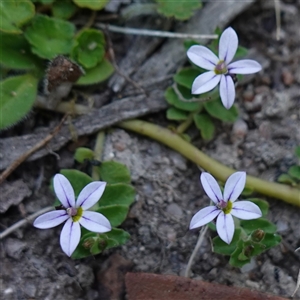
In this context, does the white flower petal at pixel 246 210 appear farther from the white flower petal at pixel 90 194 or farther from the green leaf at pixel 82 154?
the green leaf at pixel 82 154

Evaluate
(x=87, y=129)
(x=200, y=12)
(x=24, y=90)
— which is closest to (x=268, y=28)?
(x=200, y=12)

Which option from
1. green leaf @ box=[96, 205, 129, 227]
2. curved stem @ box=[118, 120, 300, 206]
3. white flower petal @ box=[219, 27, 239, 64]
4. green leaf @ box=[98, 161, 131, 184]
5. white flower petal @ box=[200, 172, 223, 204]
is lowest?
green leaf @ box=[96, 205, 129, 227]

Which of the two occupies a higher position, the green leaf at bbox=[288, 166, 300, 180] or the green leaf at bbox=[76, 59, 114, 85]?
the green leaf at bbox=[76, 59, 114, 85]

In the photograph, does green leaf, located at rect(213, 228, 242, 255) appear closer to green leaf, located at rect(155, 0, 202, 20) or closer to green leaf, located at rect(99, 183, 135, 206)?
green leaf, located at rect(99, 183, 135, 206)

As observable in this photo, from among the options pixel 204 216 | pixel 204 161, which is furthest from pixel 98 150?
pixel 204 216

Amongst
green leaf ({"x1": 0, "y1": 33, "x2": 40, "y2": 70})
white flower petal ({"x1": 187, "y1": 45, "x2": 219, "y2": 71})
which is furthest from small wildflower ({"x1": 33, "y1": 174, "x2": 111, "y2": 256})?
green leaf ({"x1": 0, "y1": 33, "x2": 40, "y2": 70})

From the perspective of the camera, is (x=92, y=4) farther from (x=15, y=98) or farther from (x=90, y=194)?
(x=90, y=194)
